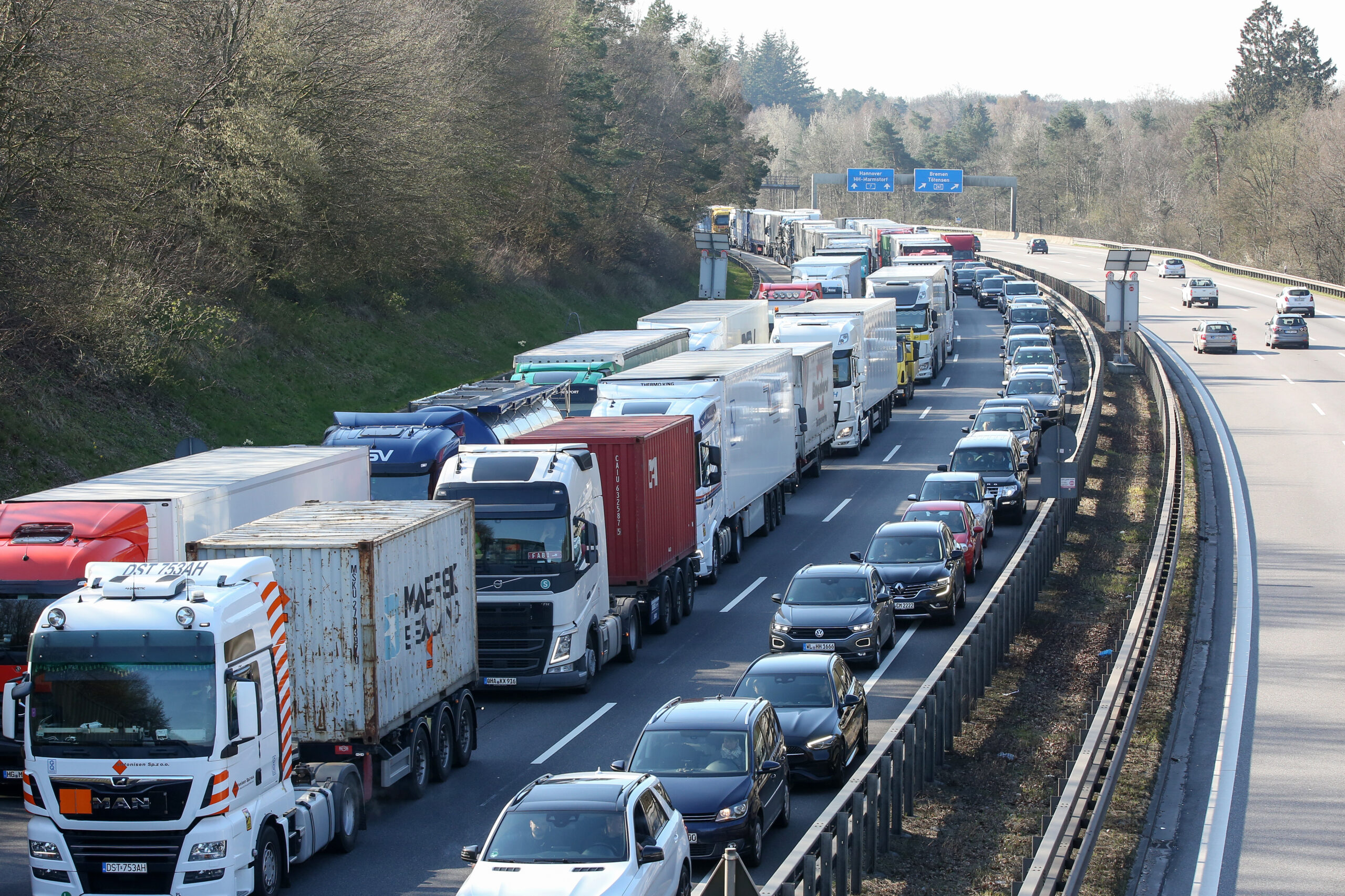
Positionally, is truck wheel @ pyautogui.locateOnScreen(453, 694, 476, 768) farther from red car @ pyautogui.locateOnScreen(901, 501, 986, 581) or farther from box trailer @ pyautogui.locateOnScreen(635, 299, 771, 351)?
box trailer @ pyautogui.locateOnScreen(635, 299, 771, 351)

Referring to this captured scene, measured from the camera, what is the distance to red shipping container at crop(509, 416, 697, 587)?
21.5 meters

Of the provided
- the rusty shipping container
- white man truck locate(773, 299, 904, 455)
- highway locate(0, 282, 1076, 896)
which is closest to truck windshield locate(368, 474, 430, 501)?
highway locate(0, 282, 1076, 896)

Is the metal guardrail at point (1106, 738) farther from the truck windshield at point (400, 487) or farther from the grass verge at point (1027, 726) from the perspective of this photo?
the truck windshield at point (400, 487)

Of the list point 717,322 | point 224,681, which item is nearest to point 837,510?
point 717,322

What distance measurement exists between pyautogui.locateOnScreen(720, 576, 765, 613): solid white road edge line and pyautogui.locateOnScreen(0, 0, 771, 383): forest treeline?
42.2 feet

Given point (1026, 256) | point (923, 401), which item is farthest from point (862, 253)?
point (1026, 256)

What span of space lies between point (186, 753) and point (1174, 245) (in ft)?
440

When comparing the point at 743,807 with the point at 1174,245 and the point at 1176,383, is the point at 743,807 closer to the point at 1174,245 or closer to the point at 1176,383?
the point at 1176,383

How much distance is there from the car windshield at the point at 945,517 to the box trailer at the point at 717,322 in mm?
14122

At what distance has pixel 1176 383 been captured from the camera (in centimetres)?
5091

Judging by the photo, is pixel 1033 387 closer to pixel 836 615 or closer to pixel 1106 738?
pixel 836 615

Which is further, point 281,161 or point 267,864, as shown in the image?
point 281,161

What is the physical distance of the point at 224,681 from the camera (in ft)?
38.8

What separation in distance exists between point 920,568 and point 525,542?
7.39 metres
